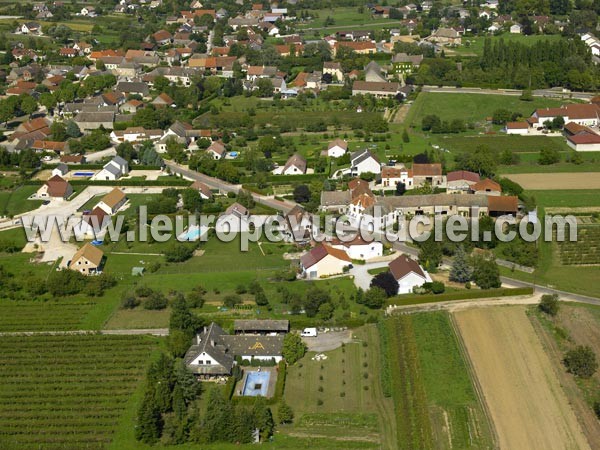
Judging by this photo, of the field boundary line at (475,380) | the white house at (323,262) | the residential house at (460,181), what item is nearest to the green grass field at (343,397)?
the field boundary line at (475,380)

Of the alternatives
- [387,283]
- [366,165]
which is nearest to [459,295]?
[387,283]

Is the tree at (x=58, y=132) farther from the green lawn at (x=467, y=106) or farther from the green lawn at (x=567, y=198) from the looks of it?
the green lawn at (x=567, y=198)

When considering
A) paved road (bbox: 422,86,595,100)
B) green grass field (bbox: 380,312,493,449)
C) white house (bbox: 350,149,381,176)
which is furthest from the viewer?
paved road (bbox: 422,86,595,100)

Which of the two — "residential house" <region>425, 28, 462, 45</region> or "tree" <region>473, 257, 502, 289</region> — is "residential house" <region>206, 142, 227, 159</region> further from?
"residential house" <region>425, 28, 462, 45</region>

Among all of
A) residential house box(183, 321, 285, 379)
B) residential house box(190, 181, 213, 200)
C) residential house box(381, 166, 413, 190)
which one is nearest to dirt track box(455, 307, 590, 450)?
residential house box(183, 321, 285, 379)

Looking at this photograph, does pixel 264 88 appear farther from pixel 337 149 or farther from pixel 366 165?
pixel 366 165
